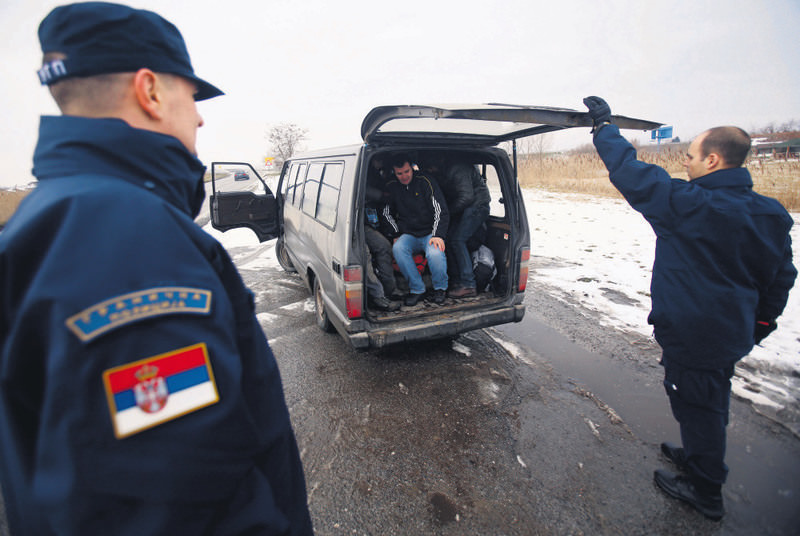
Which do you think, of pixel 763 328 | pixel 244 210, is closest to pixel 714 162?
pixel 763 328

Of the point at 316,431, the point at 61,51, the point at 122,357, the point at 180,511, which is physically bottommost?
the point at 316,431

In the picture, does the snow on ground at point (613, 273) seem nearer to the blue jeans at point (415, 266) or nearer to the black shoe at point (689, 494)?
Answer: the black shoe at point (689, 494)

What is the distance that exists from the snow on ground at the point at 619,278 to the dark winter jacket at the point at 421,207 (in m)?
2.38

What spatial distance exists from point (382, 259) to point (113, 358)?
3349 millimetres

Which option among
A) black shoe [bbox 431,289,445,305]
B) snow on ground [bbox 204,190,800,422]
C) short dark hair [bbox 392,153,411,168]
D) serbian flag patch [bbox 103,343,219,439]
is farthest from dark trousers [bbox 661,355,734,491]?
short dark hair [bbox 392,153,411,168]

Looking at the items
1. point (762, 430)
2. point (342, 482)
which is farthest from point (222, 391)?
point (762, 430)

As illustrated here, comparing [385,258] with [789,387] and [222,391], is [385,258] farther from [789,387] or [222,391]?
[789,387]

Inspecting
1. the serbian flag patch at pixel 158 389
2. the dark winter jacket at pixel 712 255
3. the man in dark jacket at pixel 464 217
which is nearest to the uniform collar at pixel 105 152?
the serbian flag patch at pixel 158 389

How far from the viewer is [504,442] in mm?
2672

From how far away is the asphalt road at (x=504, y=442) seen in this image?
2.11 m

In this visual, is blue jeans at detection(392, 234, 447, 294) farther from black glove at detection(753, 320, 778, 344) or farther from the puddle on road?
black glove at detection(753, 320, 778, 344)

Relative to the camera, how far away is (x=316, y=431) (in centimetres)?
282

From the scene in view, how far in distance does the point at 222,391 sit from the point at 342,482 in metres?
1.94

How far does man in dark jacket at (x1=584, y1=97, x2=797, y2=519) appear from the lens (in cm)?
194
